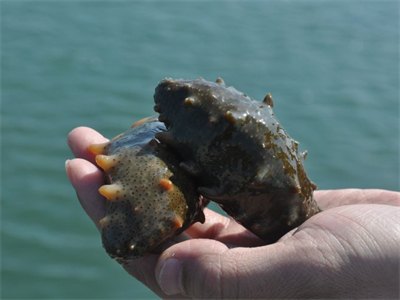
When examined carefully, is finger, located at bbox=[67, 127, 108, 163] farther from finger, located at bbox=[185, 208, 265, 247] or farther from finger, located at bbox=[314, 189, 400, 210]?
finger, located at bbox=[314, 189, 400, 210]

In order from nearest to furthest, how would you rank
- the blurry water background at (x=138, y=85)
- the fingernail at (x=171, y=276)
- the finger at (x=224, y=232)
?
the fingernail at (x=171, y=276)
the finger at (x=224, y=232)
the blurry water background at (x=138, y=85)

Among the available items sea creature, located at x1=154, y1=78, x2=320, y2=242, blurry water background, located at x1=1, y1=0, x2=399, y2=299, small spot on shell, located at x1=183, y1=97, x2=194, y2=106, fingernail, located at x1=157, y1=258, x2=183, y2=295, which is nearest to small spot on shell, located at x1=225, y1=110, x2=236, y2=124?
sea creature, located at x1=154, y1=78, x2=320, y2=242

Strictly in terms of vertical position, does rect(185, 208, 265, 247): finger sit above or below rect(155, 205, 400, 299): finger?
below

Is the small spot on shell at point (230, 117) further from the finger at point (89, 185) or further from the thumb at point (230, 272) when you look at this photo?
the finger at point (89, 185)

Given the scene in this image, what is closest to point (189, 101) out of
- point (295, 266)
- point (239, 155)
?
point (239, 155)

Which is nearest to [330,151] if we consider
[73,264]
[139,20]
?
[73,264]

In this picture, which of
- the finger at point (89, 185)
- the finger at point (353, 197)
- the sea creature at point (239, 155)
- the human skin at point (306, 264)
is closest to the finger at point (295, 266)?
the human skin at point (306, 264)
